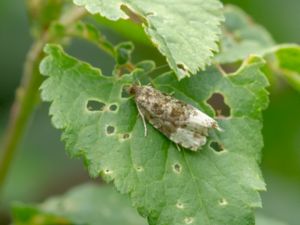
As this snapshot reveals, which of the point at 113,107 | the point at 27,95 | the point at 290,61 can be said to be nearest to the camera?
the point at 113,107

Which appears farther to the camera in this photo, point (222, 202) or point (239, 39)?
point (239, 39)

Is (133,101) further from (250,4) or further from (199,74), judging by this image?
(250,4)

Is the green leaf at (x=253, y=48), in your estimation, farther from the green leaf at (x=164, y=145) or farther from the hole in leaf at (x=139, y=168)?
the hole in leaf at (x=139, y=168)

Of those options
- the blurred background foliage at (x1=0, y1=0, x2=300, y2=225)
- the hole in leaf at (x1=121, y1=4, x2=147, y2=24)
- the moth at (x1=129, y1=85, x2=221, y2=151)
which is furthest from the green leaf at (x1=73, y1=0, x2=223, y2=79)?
the blurred background foliage at (x1=0, y1=0, x2=300, y2=225)

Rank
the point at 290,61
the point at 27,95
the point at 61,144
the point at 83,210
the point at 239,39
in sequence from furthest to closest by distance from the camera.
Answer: the point at 61,144, the point at 83,210, the point at 239,39, the point at 27,95, the point at 290,61

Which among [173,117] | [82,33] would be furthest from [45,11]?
[173,117]

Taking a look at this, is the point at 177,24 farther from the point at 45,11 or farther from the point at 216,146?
the point at 45,11
